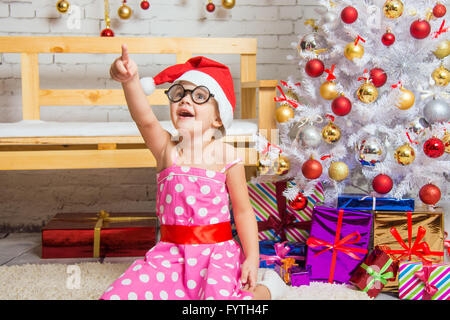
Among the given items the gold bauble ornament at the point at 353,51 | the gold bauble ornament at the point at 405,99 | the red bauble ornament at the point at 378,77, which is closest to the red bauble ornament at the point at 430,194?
the gold bauble ornament at the point at 405,99

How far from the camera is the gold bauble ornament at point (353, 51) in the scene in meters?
1.52

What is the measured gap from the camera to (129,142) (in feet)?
5.43

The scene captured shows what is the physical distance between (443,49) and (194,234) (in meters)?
1.08

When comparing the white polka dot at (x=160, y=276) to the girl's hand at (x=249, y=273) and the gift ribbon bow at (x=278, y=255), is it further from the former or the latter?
the gift ribbon bow at (x=278, y=255)

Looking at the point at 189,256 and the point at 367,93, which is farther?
the point at 367,93

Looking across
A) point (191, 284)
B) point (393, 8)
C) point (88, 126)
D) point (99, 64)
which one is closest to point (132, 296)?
point (191, 284)

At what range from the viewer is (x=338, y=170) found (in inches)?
60.1

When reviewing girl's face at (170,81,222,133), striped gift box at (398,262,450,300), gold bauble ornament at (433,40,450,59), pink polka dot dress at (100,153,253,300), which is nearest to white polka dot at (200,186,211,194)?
pink polka dot dress at (100,153,253,300)

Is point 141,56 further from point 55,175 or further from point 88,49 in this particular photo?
point 55,175

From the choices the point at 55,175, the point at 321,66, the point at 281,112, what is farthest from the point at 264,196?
the point at 55,175

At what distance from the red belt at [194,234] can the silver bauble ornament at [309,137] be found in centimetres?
51

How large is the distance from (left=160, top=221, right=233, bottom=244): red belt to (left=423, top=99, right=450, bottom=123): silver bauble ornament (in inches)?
33.9

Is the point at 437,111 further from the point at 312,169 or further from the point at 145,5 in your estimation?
the point at 145,5
